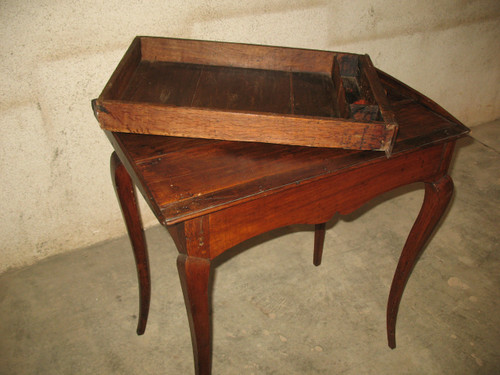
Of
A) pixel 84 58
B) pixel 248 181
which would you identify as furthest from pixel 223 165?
pixel 84 58

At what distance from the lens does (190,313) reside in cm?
96

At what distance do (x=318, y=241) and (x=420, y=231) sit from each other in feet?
1.74

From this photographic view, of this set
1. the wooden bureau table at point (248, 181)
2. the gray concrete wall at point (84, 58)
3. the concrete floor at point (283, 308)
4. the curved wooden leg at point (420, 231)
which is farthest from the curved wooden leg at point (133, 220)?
the curved wooden leg at point (420, 231)

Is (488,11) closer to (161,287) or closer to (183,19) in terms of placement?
(183,19)

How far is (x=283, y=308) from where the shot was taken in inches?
62.9

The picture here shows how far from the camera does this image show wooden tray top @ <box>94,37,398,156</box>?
895 mm

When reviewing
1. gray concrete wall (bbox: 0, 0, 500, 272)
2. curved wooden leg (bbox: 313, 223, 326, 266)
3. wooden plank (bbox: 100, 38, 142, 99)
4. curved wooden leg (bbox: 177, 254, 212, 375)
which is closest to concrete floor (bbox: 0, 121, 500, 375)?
curved wooden leg (bbox: 313, 223, 326, 266)

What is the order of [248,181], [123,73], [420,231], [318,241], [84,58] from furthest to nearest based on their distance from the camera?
1. [318,241]
2. [84,58]
3. [420,231]
4. [123,73]
5. [248,181]

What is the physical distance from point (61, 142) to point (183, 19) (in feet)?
2.19

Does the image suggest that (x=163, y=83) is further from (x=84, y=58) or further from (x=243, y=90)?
(x=84, y=58)

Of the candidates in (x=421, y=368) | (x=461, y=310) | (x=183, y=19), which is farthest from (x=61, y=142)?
(x=461, y=310)

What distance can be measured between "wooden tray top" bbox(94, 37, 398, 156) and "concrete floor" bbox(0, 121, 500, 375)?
2.83 feet

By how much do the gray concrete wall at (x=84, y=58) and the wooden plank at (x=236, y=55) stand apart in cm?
32

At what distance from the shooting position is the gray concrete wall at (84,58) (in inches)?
54.2
